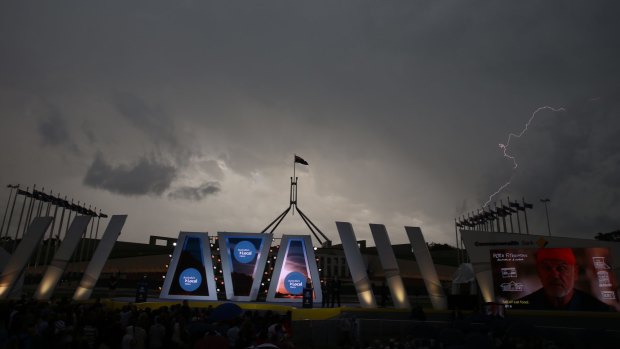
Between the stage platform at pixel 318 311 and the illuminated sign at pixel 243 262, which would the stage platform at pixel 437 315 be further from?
the illuminated sign at pixel 243 262

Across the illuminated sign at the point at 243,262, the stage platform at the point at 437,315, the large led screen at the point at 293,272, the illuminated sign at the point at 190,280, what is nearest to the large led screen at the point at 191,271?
the illuminated sign at the point at 190,280

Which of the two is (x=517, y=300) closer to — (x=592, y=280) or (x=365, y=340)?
(x=592, y=280)

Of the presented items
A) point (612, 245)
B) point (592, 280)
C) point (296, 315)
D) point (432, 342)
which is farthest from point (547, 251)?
point (432, 342)

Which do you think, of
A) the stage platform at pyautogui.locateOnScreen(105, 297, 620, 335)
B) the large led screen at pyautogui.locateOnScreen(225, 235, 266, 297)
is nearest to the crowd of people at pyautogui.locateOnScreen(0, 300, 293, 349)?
the stage platform at pyautogui.locateOnScreen(105, 297, 620, 335)

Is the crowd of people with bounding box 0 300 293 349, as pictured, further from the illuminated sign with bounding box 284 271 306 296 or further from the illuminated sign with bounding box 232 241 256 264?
the illuminated sign with bounding box 284 271 306 296

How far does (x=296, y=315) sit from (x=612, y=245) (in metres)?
19.2

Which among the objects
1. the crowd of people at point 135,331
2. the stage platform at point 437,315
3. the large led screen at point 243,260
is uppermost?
the large led screen at point 243,260

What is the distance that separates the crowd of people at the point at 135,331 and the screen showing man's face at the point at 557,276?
60.6 feet

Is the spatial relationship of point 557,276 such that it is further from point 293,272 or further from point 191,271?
point 191,271

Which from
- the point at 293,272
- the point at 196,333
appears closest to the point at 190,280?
the point at 293,272

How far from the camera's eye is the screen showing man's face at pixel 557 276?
24.1 m

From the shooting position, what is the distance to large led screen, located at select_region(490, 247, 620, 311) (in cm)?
2370

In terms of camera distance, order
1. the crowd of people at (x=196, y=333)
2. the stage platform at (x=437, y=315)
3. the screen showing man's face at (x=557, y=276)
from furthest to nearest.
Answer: the screen showing man's face at (x=557, y=276), the stage platform at (x=437, y=315), the crowd of people at (x=196, y=333)

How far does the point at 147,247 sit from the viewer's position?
82500mm
